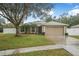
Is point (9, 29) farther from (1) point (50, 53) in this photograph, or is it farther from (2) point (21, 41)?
(1) point (50, 53)

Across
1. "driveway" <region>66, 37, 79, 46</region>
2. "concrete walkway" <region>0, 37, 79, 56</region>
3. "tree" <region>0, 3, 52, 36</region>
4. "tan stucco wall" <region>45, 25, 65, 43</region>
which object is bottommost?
"concrete walkway" <region>0, 37, 79, 56</region>

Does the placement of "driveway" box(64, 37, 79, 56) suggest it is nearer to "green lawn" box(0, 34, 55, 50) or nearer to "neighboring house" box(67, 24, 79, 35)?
"neighboring house" box(67, 24, 79, 35)

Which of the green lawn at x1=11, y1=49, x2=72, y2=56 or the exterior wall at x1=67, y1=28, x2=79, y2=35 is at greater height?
the exterior wall at x1=67, y1=28, x2=79, y2=35

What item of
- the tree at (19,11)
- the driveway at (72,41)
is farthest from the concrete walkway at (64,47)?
the tree at (19,11)

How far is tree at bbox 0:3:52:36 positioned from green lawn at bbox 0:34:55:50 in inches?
4.2

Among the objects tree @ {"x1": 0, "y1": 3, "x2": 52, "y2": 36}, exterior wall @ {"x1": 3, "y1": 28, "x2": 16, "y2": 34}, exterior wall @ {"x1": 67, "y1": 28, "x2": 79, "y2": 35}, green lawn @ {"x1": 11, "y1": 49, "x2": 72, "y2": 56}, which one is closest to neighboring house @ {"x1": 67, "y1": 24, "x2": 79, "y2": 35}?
exterior wall @ {"x1": 67, "y1": 28, "x2": 79, "y2": 35}

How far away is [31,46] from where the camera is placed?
4.29m

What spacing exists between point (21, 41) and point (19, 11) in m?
0.41

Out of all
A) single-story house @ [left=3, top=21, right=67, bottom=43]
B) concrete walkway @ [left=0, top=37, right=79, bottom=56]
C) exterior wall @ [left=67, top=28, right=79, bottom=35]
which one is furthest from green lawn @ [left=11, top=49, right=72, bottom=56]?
exterior wall @ [left=67, top=28, right=79, bottom=35]

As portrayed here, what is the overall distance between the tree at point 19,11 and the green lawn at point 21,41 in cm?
11

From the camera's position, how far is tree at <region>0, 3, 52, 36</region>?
4285 millimetres

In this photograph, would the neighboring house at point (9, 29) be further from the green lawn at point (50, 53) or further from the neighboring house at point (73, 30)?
the neighboring house at point (73, 30)

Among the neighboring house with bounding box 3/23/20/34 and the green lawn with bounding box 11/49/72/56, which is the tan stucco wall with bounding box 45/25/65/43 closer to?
the green lawn with bounding box 11/49/72/56

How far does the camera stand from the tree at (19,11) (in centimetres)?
429
